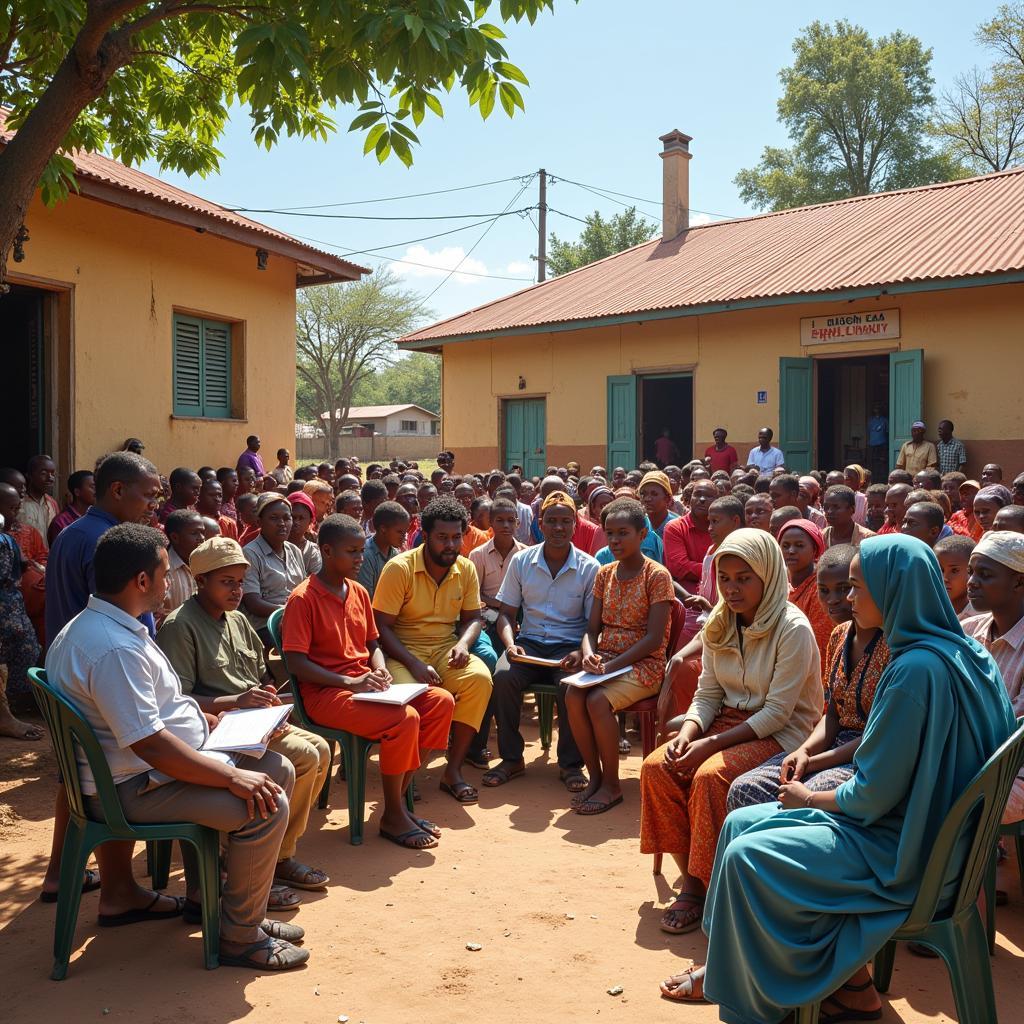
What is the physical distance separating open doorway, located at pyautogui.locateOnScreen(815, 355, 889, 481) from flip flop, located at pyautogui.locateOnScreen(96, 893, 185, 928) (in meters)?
15.9

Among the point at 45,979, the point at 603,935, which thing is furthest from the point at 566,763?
the point at 45,979

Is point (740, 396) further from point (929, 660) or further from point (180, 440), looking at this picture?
point (929, 660)

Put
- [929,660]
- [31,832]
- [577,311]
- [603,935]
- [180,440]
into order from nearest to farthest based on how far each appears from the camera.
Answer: [929,660] → [603,935] → [31,832] → [180,440] → [577,311]

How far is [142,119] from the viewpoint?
6.70 metres

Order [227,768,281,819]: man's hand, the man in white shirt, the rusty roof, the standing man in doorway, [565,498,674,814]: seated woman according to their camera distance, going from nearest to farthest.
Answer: [227,768,281,819]: man's hand, [565,498,674,814]: seated woman, the rusty roof, the standing man in doorway, the man in white shirt

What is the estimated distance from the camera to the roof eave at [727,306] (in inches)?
472

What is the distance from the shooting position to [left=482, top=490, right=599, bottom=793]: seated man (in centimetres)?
550

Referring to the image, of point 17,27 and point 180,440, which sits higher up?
point 17,27

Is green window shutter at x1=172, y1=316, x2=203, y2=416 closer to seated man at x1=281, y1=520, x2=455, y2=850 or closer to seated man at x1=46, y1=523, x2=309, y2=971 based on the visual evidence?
seated man at x1=281, y1=520, x2=455, y2=850

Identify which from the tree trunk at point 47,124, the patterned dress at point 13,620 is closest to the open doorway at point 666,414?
the patterned dress at point 13,620

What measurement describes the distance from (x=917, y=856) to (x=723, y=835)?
64cm

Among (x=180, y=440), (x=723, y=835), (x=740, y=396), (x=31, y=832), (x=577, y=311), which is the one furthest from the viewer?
(x=577, y=311)

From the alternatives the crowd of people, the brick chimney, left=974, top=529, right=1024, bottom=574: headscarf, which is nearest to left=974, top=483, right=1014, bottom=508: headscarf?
the crowd of people

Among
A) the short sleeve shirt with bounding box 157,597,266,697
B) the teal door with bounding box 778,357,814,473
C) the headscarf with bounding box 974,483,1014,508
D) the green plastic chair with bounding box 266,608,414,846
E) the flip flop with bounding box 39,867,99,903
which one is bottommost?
the flip flop with bounding box 39,867,99,903
